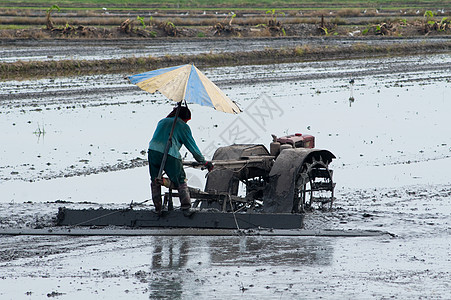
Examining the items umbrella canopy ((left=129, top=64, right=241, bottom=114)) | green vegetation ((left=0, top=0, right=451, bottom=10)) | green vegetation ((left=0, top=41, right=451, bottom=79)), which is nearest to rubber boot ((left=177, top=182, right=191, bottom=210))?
umbrella canopy ((left=129, top=64, right=241, bottom=114))

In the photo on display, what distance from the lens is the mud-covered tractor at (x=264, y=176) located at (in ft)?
32.3

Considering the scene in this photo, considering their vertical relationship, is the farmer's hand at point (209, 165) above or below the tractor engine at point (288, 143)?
below

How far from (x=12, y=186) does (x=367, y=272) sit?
6.69m

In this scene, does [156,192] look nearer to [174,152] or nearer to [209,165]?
[174,152]

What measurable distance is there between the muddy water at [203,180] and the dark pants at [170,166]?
0.75 m

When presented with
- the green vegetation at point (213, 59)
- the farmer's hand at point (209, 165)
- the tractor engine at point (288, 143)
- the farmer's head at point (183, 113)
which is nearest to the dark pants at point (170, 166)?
the farmer's hand at point (209, 165)

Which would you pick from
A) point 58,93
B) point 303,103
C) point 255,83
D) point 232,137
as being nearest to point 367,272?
point 232,137

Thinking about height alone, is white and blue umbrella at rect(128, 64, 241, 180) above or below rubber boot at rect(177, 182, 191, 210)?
above

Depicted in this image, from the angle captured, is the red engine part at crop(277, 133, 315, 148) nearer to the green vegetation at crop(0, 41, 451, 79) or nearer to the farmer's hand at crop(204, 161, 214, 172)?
→ the farmer's hand at crop(204, 161, 214, 172)

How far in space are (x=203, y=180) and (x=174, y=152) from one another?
4.11 m

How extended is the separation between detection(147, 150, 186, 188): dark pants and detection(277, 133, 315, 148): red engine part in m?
2.02

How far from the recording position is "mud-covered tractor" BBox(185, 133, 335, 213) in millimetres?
9844

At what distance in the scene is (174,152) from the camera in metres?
8.98

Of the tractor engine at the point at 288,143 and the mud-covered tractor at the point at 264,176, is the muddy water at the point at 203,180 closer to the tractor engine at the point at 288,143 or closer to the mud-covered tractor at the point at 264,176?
the mud-covered tractor at the point at 264,176
